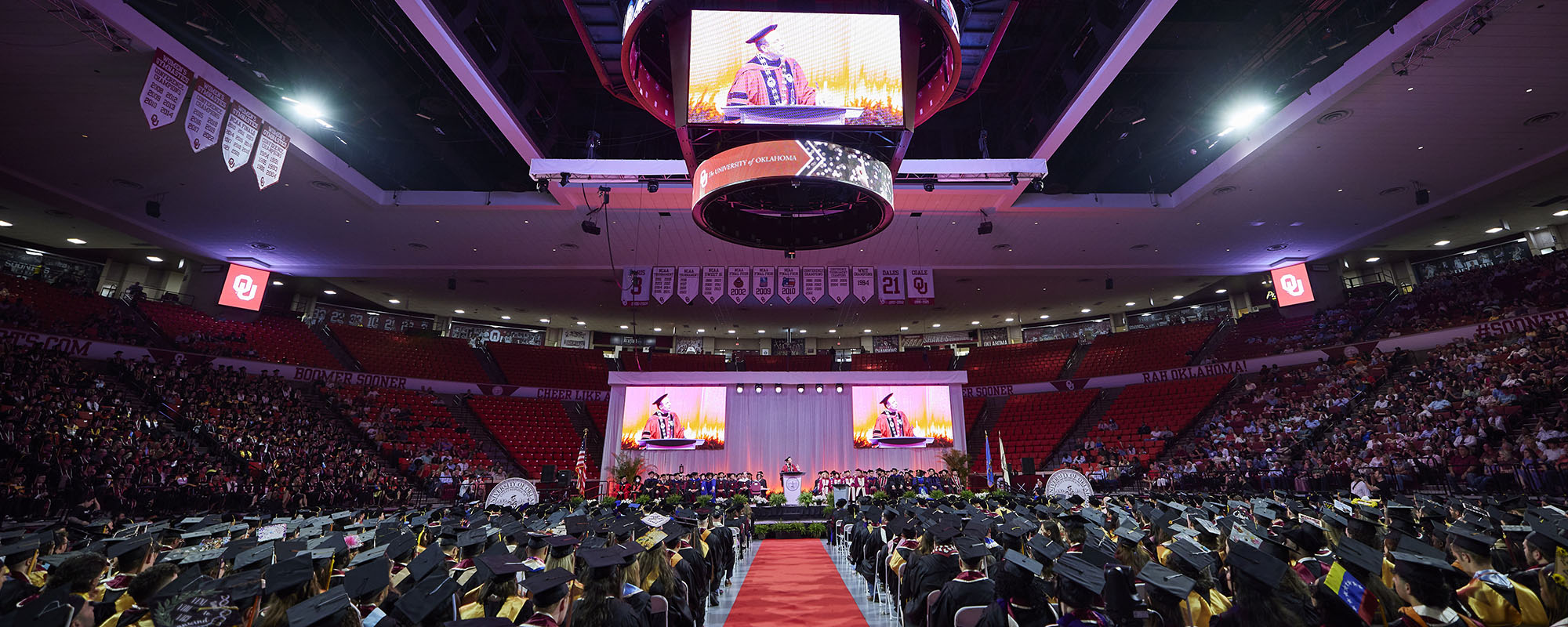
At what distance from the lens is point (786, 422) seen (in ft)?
66.4

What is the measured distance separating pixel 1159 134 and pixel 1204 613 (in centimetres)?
1145

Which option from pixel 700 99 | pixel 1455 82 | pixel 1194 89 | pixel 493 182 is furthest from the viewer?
pixel 493 182

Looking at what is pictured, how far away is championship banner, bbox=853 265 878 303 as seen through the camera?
15.8m

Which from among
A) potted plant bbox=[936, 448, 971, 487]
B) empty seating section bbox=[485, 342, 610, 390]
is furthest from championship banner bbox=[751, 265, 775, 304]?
empty seating section bbox=[485, 342, 610, 390]

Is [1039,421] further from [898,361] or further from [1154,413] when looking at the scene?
[898,361]

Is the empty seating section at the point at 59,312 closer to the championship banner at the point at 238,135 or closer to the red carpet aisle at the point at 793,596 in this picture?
the championship banner at the point at 238,135

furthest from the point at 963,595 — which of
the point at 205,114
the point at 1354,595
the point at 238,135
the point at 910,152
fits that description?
the point at 238,135

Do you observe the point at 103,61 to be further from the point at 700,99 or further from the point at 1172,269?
the point at 1172,269

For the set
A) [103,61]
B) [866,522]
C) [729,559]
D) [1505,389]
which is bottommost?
[729,559]

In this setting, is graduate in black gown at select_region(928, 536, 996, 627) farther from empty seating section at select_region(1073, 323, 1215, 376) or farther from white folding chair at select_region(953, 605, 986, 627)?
empty seating section at select_region(1073, 323, 1215, 376)

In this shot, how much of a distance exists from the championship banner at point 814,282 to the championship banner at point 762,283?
0.92 metres

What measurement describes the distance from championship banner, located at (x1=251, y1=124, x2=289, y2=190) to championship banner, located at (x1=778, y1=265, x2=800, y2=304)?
10.8 meters

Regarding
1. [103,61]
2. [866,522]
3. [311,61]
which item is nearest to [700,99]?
[866,522]

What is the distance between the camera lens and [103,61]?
8.48 meters
